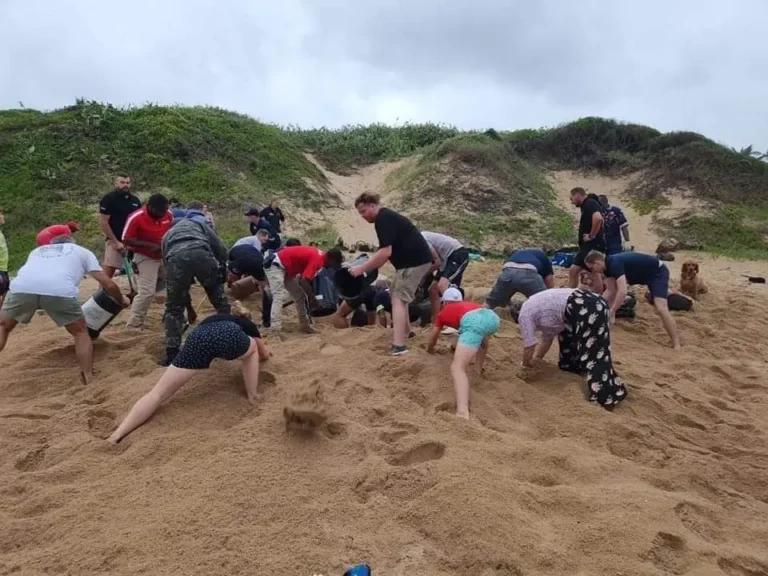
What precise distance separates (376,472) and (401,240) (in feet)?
8.08

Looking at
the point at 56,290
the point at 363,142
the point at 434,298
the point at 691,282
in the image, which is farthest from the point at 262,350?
the point at 363,142

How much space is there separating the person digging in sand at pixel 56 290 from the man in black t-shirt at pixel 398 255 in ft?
7.20

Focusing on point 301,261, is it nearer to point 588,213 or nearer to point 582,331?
point 582,331

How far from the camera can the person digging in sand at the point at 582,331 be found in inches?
188

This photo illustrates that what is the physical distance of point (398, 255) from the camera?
5410mm

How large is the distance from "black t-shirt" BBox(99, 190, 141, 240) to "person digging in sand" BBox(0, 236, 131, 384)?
1.49 m

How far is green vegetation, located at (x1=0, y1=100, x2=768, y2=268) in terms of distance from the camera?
47.8 ft

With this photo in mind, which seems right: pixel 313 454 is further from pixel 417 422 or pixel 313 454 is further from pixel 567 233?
pixel 567 233

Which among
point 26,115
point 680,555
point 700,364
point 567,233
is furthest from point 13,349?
point 26,115

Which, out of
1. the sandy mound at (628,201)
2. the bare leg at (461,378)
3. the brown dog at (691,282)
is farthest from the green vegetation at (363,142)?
the bare leg at (461,378)

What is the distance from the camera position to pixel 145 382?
464cm

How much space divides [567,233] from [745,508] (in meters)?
12.8

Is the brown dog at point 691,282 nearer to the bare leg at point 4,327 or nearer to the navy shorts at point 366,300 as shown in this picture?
the navy shorts at point 366,300

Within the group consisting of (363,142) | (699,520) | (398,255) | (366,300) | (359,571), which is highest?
(363,142)
